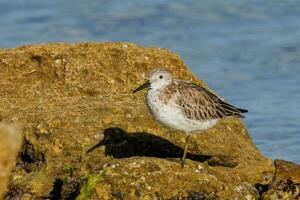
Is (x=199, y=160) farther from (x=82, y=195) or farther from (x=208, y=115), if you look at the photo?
(x=82, y=195)

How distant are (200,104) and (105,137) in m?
1.28

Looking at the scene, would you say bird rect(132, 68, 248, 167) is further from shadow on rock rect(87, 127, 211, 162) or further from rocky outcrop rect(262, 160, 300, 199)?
rocky outcrop rect(262, 160, 300, 199)

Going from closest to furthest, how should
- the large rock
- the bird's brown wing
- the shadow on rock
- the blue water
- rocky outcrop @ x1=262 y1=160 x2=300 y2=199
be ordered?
the large rock, rocky outcrop @ x1=262 y1=160 x2=300 y2=199, the shadow on rock, the bird's brown wing, the blue water

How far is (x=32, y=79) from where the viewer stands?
12.7 meters

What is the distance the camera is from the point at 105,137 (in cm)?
1114

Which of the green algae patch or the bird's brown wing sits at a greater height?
the bird's brown wing

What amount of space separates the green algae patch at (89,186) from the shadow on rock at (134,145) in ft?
3.63

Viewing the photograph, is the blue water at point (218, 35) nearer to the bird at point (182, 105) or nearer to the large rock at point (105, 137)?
the large rock at point (105, 137)

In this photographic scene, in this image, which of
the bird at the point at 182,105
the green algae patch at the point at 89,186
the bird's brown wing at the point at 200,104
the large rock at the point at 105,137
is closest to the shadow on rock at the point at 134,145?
the large rock at the point at 105,137

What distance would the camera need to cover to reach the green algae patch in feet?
32.1

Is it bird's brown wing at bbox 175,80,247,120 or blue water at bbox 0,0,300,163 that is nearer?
bird's brown wing at bbox 175,80,247,120

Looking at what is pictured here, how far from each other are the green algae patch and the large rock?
0.04ft

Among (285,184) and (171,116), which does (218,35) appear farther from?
(285,184)

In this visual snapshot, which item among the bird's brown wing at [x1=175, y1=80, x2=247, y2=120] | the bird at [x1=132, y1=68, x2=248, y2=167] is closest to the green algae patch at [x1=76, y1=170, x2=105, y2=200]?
the bird at [x1=132, y1=68, x2=248, y2=167]
